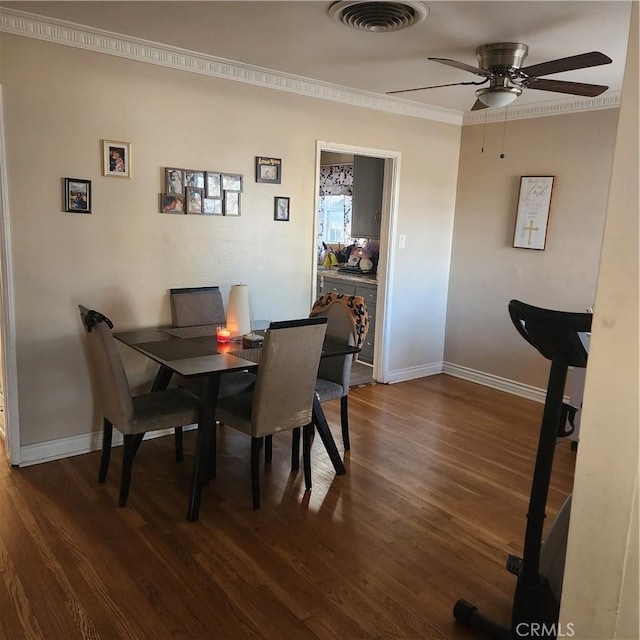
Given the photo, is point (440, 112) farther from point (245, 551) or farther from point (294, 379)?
point (245, 551)

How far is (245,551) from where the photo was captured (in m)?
2.47

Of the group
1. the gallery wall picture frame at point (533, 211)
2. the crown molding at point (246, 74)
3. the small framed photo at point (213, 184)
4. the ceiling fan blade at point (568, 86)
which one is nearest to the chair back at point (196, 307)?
the small framed photo at point (213, 184)

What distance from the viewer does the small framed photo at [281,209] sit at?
13.4 feet

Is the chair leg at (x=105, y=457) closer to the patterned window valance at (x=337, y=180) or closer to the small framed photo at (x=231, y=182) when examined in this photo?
the small framed photo at (x=231, y=182)

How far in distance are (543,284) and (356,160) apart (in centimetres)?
236

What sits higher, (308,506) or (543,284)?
(543,284)

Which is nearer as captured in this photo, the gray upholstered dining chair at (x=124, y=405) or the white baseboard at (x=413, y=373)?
the gray upholstered dining chair at (x=124, y=405)

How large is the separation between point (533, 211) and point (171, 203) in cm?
285

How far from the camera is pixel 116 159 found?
332 centimetres

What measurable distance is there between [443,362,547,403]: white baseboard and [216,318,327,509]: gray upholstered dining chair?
8.29 feet

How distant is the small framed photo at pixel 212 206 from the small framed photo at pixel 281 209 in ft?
1.47

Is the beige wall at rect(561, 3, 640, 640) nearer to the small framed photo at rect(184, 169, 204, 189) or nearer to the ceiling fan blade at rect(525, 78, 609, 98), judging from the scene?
the ceiling fan blade at rect(525, 78, 609, 98)

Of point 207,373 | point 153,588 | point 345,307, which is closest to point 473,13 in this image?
point 345,307

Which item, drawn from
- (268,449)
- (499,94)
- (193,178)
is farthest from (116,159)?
(499,94)
